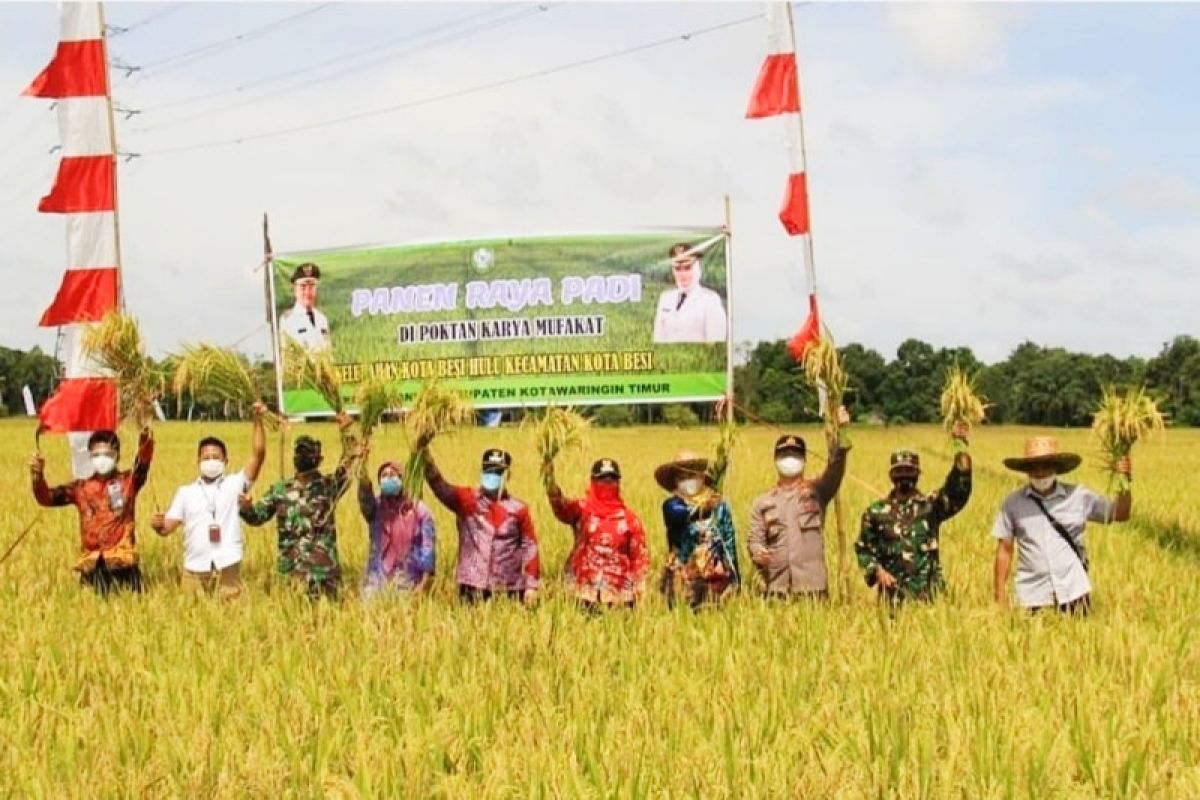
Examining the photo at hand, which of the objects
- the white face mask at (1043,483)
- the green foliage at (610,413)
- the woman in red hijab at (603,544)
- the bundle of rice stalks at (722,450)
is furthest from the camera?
the green foliage at (610,413)

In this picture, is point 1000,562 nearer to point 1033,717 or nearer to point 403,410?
point 1033,717

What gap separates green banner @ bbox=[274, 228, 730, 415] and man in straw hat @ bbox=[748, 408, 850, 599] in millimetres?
2404

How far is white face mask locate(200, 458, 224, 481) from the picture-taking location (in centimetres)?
786

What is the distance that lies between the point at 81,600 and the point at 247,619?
71.1 inches

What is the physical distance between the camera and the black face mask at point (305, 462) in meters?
7.67

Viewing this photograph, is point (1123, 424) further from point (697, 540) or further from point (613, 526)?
point (613, 526)

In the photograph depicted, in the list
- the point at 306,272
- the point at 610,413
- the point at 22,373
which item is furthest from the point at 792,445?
the point at 22,373

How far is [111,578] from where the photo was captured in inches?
321

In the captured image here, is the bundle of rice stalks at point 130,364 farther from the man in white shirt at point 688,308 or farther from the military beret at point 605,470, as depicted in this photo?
the man in white shirt at point 688,308

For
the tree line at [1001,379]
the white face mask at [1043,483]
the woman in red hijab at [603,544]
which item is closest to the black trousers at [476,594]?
the woman in red hijab at [603,544]

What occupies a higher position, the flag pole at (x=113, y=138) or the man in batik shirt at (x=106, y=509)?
the flag pole at (x=113, y=138)

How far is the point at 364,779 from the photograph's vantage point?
382 centimetres

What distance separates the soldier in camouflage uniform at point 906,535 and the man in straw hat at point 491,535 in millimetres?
1949

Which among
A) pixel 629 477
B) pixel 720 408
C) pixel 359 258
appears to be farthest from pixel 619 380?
pixel 629 477
